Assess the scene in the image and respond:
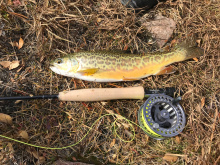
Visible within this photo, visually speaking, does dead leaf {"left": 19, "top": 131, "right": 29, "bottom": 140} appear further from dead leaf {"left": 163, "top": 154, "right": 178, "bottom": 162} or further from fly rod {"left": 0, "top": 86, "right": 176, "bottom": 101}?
dead leaf {"left": 163, "top": 154, "right": 178, "bottom": 162}

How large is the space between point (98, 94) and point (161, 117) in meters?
1.08

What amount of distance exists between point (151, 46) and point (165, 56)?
478 millimetres

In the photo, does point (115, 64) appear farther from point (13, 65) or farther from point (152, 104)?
point (13, 65)

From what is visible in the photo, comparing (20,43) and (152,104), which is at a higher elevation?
(20,43)

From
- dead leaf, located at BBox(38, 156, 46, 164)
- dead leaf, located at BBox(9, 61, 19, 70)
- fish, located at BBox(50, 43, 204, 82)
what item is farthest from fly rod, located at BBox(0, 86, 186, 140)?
dead leaf, located at BBox(38, 156, 46, 164)

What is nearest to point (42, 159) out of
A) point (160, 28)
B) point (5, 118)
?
point (5, 118)

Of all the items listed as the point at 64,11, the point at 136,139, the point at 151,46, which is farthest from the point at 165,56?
the point at 64,11

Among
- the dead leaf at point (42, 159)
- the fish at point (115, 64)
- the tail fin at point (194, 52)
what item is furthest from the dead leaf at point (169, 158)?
the dead leaf at point (42, 159)

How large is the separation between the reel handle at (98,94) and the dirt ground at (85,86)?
13.1 inches

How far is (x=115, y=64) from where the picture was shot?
8.83ft

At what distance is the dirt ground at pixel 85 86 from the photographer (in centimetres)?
263

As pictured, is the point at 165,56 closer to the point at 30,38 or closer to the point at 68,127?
the point at 68,127

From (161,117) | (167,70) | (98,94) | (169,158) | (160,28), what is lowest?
(169,158)

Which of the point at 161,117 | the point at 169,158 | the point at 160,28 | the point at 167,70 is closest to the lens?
the point at 161,117
